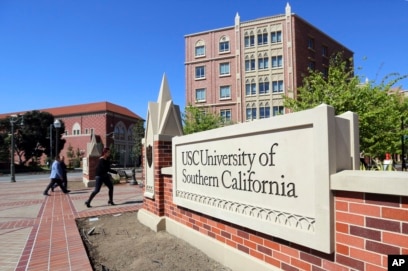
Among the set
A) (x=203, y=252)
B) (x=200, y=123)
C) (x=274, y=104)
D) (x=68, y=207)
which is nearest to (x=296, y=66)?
(x=274, y=104)

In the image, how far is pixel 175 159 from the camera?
20.1 ft

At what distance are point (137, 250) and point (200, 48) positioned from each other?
48.9m

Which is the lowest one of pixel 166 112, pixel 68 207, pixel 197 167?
pixel 68 207

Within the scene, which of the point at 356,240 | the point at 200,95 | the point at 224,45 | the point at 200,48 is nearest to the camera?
the point at 356,240

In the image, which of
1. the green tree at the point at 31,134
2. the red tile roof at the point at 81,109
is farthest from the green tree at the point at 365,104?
the red tile roof at the point at 81,109

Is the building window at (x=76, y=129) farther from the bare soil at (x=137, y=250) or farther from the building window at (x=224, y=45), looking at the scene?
the bare soil at (x=137, y=250)

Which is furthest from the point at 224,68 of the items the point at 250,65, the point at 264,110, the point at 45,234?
the point at 45,234

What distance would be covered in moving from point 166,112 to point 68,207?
520cm

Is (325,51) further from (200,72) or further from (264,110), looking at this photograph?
(200,72)

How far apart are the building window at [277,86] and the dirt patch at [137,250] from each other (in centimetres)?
4178

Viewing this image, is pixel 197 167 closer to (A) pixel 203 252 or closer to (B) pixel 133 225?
(A) pixel 203 252

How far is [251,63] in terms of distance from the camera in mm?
48219

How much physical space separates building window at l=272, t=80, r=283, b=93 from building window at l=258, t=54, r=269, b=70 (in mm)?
2572

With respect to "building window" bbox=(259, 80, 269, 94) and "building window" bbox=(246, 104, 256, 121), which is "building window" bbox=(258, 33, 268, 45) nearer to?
"building window" bbox=(259, 80, 269, 94)
